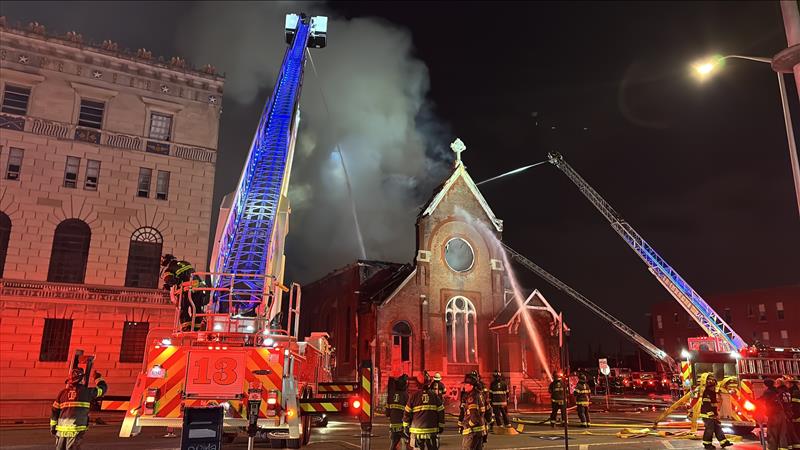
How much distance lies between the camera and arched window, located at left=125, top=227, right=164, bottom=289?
2502 centimetres

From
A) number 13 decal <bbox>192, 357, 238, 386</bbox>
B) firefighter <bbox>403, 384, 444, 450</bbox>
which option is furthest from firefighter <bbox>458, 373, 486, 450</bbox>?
number 13 decal <bbox>192, 357, 238, 386</bbox>

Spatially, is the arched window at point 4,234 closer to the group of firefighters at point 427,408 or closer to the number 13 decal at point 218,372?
the group of firefighters at point 427,408

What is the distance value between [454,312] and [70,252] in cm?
1985

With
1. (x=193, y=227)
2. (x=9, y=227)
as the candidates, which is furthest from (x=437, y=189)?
(x=9, y=227)

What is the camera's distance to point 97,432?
52.4 ft

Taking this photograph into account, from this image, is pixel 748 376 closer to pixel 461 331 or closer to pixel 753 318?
pixel 461 331

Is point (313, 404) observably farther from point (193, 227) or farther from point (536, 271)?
point (536, 271)

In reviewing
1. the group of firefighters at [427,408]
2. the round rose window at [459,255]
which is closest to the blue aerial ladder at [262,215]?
the group of firefighters at [427,408]

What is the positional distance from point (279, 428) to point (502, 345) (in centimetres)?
2382

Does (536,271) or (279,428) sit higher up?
(536,271)

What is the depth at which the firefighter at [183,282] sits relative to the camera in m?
10.5

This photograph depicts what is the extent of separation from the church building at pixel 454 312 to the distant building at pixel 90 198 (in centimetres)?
1055

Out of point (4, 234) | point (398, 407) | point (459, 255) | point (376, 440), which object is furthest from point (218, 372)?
point (459, 255)

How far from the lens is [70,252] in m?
24.2
